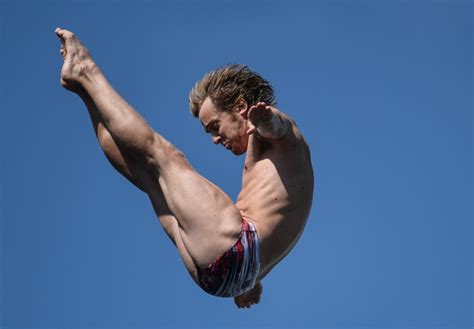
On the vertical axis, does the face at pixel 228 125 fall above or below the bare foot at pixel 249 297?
above

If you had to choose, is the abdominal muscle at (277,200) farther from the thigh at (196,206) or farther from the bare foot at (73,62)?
the bare foot at (73,62)

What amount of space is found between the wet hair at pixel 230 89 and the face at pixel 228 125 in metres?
0.05

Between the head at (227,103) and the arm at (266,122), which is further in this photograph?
the head at (227,103)

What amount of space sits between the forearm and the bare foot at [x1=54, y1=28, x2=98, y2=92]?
0.73 ft

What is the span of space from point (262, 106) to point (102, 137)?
1419mm

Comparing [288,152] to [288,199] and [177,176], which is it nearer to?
[288,199]

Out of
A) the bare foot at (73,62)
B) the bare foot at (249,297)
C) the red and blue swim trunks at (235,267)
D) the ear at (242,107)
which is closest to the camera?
the red and blue swim trunks at (235,267)

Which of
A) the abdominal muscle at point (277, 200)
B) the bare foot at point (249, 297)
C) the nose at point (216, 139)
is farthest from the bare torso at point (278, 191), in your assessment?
the bare foot at point (249, 297)

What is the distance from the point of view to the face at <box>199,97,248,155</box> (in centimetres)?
728

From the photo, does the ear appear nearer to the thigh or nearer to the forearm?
the thigh

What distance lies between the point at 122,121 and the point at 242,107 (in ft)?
4.21

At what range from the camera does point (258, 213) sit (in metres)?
6.84

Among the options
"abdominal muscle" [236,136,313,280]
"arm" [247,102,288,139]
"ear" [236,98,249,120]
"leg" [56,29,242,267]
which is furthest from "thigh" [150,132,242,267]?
"ear" [236,98,249,120]

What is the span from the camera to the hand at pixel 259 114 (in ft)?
20.9
